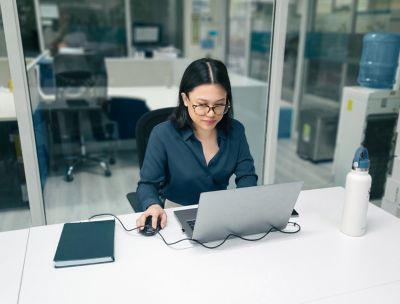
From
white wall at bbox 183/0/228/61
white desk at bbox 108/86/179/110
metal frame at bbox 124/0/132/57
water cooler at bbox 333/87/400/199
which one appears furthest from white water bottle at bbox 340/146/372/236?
metal frame at bbox 124/0/132/57

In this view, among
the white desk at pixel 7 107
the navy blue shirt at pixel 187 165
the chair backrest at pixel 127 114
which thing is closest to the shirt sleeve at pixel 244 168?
the navy blue shirt at pixel 187 165

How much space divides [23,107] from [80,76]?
5.70 feet

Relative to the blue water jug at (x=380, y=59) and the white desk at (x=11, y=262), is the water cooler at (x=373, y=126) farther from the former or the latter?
the white desk at (x=11, y=262)

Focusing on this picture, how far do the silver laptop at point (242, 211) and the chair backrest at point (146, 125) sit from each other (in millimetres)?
524

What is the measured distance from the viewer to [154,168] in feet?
4.88

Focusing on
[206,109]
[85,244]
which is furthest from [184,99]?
[85,244]

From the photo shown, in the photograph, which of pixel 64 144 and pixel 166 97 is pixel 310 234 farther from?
pixel 64 144

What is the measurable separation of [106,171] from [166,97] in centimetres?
87

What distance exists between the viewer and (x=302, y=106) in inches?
181

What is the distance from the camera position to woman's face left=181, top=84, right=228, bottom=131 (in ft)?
4.51

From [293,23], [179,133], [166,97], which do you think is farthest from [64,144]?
[293,23]

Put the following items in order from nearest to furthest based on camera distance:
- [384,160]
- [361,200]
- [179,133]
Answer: [361,200], [179,133], [384,160]

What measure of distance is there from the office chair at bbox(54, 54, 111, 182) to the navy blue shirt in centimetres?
205

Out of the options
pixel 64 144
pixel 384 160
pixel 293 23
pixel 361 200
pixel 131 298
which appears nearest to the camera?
pixel 131 298
